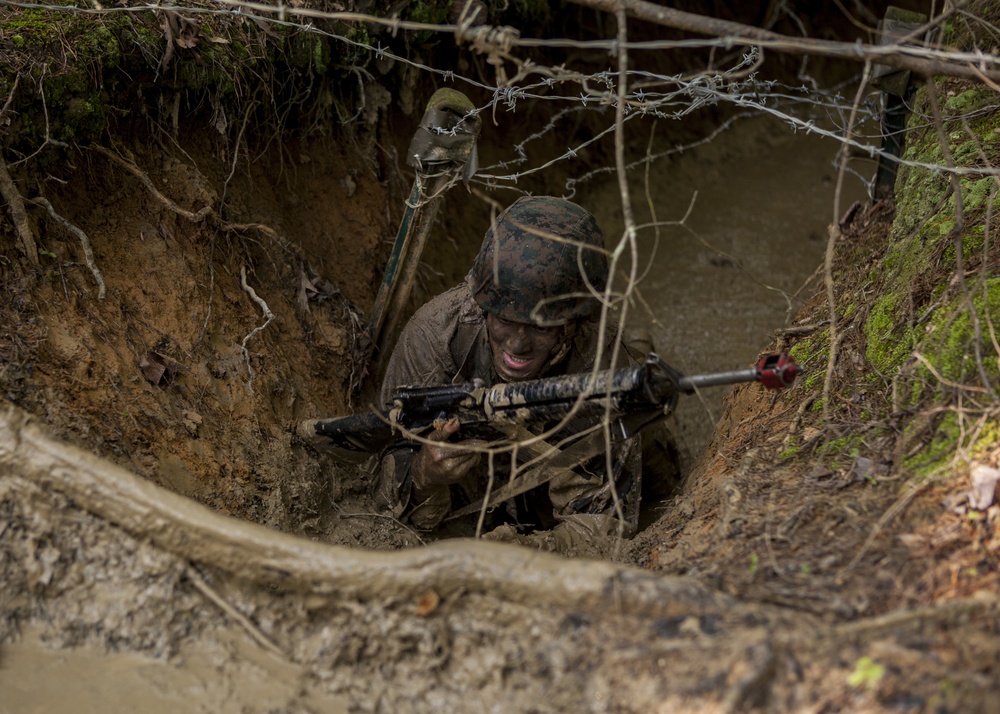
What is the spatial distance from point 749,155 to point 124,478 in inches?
274

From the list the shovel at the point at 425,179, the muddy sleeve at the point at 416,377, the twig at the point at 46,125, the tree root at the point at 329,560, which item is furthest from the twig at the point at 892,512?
the twig at the point at 46,125

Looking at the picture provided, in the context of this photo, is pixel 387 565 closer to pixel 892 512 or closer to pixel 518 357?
pixel 892 512

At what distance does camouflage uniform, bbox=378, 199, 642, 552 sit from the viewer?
3.75 metres

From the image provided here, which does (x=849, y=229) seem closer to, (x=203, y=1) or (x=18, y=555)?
(x=203, y=1)

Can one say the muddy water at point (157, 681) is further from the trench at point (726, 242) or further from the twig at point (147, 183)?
the trench at point (726, 242)

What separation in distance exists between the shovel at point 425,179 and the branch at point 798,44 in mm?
1605

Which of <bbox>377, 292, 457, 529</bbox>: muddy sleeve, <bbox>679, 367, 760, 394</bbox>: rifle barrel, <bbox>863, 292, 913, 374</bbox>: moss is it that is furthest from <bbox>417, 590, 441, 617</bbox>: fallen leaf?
<bbox>863, 292, 913, 374</bbox>: moss

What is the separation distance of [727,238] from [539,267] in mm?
4003

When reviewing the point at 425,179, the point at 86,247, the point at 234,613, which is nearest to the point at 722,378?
the point at 234,613

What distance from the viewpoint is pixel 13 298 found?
10.8 feet

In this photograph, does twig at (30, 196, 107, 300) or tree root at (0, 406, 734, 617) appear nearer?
tree root at (0, 406, 734, 617)

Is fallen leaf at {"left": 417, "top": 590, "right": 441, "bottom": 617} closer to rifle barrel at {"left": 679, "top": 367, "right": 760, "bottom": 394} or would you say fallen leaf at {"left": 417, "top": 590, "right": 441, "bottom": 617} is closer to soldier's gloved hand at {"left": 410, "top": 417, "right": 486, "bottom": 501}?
rifle barrel at {"left": 679, "top": 367, "right": 760, "bottom": 394}

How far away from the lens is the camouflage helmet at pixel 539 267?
372 centimetres

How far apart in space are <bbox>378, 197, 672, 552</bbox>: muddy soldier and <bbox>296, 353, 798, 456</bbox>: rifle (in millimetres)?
123
